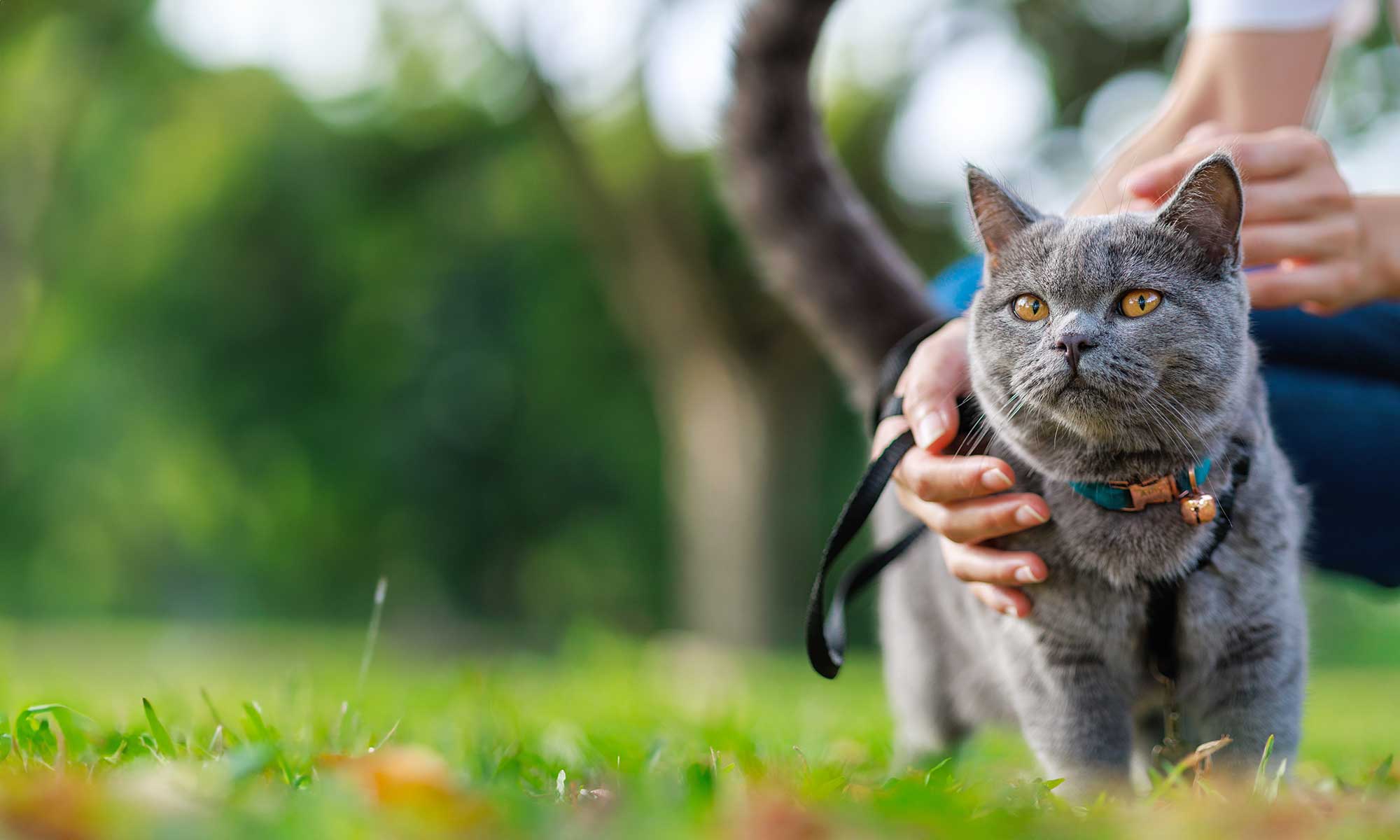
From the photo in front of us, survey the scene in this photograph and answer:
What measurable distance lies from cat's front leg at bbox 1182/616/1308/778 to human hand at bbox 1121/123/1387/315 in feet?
1.33

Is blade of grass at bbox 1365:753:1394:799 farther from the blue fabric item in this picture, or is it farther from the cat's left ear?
the cat's left ear

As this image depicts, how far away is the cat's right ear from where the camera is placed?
A: 4.20 ft

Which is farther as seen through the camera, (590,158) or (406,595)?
(406,595)

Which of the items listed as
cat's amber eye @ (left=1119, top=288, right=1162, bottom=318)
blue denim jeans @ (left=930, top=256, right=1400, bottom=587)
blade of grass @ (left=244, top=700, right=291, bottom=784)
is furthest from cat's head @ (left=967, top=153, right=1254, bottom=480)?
blade of grass @ (left=244, top=700, right=291, bottom=784)

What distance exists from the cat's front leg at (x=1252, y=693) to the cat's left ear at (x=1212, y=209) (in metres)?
0.41

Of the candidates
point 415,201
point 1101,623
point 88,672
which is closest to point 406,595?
point 415,201

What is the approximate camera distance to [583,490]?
917 cm

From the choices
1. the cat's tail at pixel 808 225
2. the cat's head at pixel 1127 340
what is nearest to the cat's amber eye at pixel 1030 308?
the cat's head at pixel 1127 340

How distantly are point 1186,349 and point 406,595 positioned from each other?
8.92 m

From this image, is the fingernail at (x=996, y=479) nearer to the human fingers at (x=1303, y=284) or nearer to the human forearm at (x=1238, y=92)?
the human fingers at (x=1303, y=284)

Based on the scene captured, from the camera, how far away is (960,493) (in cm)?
121

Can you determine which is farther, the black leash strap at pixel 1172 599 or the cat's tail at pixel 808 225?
the cat's tail at pixel 808 225

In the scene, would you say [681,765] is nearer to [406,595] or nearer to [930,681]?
[930,681]

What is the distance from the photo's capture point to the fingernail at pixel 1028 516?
1.17 metres
